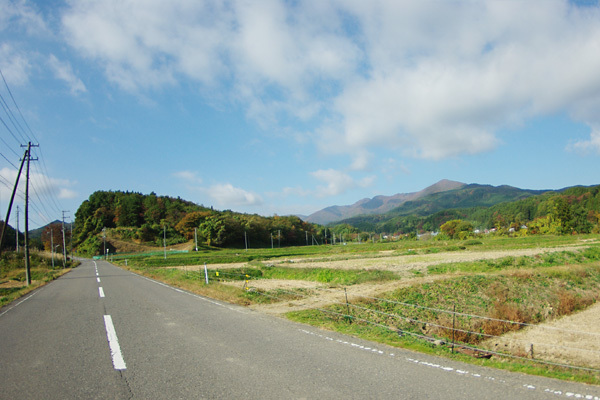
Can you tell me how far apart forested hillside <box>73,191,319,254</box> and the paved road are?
85.3 m

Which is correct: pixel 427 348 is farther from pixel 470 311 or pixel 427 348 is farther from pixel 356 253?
pixel 356 253

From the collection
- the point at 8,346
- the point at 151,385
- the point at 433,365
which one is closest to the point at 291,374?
the point at 151,385

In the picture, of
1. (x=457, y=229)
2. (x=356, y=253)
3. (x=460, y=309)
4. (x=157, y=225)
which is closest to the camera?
(x=460, y=309)

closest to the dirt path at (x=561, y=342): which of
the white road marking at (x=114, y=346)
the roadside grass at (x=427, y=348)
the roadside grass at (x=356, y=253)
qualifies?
the roadside grass at (x=427, y=348)

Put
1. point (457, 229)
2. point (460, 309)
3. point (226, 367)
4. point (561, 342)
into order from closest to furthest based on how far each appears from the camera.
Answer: point (226, 367), point (561, 342), point (460, 309), point (457, 229)

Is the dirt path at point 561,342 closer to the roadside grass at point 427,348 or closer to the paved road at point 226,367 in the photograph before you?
the roadside grass at point 427,348

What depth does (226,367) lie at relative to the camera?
5.46m

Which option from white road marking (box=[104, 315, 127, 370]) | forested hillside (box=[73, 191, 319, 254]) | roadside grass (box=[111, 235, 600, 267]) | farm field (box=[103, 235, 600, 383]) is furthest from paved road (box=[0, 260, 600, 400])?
forested hillside (box=[73, 191, 319, 254])

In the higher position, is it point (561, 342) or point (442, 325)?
point (442, 325)

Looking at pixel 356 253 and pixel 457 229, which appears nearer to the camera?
pixel 356 253

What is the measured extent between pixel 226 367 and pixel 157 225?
105490mm

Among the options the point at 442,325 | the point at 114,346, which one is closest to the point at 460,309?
the point at 442,325

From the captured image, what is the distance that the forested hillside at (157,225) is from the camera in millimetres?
93000

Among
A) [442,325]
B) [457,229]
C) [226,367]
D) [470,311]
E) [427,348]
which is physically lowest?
[457,229]
